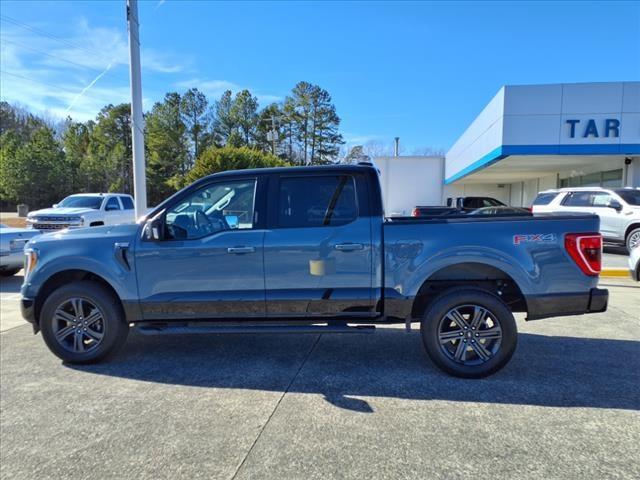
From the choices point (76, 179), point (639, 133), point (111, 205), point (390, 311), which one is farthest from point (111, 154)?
point (390, 311)

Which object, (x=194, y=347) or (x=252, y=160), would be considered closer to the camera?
(x=194, y=347)

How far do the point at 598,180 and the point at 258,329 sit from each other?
21.5 m

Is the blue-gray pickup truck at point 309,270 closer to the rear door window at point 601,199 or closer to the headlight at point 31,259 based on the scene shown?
the headlight at point 31,259

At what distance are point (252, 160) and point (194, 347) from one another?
120ft

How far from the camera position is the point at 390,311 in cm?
416

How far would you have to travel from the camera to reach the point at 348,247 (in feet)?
13.4

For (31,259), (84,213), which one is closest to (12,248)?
(84,213)

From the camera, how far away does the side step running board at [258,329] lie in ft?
13.4

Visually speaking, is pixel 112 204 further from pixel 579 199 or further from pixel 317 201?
pixel 579 199

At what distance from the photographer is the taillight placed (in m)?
3.93

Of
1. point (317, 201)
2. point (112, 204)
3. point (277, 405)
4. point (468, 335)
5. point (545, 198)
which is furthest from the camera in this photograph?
point (112, 204)

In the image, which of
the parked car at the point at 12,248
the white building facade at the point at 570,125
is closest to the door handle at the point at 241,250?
the parked car at the point at 12,248

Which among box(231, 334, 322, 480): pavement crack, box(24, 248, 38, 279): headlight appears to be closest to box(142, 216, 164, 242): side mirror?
box(24, 248, 38, 279): headlight

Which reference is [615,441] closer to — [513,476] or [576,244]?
[513,476]
